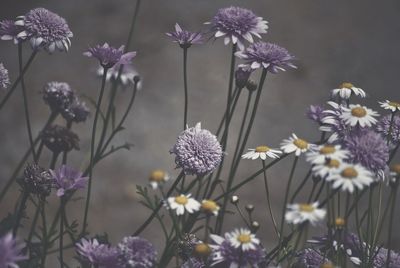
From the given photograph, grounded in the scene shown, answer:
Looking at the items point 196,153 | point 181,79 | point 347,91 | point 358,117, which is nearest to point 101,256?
point 196,153

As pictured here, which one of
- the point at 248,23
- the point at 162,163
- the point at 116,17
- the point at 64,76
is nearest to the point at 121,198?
the point at 162,163

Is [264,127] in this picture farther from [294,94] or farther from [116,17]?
[116,17]

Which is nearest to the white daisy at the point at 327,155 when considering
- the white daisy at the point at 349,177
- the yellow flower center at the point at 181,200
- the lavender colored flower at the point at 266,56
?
the white daisy at the point at 349,177

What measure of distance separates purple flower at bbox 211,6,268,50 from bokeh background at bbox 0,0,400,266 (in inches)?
39.3

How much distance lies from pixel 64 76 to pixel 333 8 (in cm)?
105

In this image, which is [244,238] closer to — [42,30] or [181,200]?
[181,200]

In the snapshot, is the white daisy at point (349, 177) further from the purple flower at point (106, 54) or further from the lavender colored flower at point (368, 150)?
the purple flower at point (106, 54)

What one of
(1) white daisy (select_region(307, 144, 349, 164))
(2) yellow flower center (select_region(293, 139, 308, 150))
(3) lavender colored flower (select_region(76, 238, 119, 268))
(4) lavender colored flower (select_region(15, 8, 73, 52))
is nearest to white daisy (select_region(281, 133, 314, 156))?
(2) yellow flower center (select_region(293, 139, 308, 150))

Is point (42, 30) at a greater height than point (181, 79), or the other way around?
point (42, 30)

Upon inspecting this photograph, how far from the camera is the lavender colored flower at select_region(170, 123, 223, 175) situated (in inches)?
31.0

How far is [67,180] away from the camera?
0.76 m

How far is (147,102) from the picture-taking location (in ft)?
7.36

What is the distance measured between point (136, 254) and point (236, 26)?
13.6 inches

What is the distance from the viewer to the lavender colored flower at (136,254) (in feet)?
2.15
